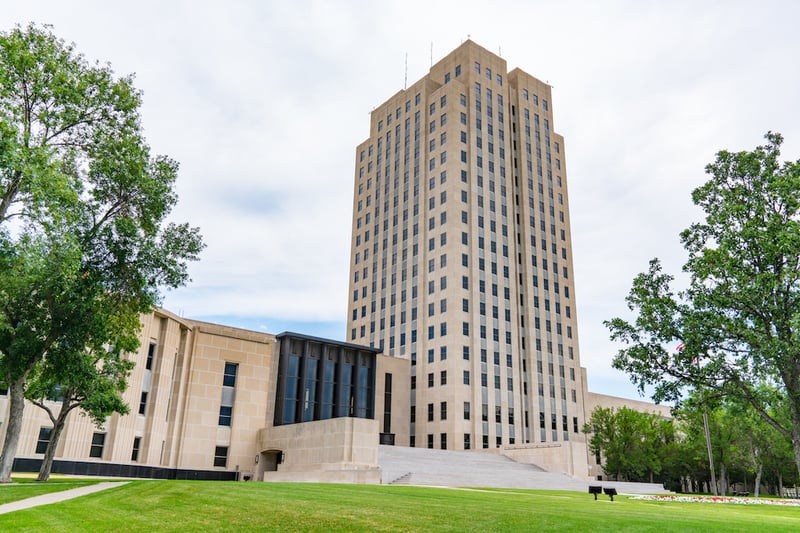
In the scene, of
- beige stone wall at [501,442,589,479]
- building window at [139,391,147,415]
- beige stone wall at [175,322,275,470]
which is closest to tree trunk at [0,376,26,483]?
building window at [139,391,147,415]

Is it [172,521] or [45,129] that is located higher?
[45,129]

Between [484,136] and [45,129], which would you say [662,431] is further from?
[45,129]

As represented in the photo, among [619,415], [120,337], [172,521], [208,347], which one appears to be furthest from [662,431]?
[172,521]

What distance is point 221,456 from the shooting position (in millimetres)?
50500

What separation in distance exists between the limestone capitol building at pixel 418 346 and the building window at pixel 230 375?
12 cm

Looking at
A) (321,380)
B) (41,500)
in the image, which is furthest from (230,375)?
(41,500)

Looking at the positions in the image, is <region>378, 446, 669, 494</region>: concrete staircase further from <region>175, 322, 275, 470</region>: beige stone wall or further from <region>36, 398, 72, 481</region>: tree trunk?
<region>36, 398, 72, 481</region>: tree trunk

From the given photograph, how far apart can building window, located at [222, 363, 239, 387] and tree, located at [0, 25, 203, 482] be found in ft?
79.8

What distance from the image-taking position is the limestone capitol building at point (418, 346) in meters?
45.7

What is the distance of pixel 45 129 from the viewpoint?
24.3 m

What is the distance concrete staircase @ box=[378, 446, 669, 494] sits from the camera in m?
37.1

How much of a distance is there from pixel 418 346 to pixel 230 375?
2744 cm

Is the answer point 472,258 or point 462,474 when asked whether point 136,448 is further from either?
point 472,258

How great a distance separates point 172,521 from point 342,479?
23.5 m
